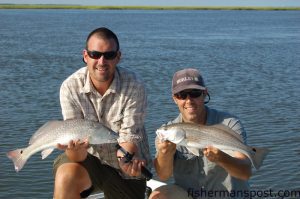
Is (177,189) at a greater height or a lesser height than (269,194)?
greater

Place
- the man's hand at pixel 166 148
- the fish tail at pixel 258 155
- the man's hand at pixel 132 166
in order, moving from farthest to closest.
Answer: the man's hand at pixel 132 166 < the man's hand at pixel 166 148 < the fish tail at pixel 258 155

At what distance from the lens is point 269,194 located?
28.6ft

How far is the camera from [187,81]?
5.12 meters

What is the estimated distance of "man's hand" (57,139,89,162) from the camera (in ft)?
16.0

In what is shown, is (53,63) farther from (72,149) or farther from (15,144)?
(72,149)

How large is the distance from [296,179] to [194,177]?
5045 mm

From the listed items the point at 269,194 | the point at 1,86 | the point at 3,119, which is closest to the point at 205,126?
the point at 269,194

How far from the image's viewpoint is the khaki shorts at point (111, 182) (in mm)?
5270

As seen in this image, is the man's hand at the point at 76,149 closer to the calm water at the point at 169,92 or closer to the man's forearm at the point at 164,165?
the man's forearm at the point at 164,165

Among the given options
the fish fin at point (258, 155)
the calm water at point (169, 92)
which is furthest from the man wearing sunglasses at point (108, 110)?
the calm water at point (169, 92)

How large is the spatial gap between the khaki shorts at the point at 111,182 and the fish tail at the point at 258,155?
1303mm

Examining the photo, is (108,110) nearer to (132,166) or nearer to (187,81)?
(132,166)

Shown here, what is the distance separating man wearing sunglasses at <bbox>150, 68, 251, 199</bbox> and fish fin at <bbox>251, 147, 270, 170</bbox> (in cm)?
13

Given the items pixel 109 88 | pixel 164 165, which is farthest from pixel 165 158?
pixel 109 88
